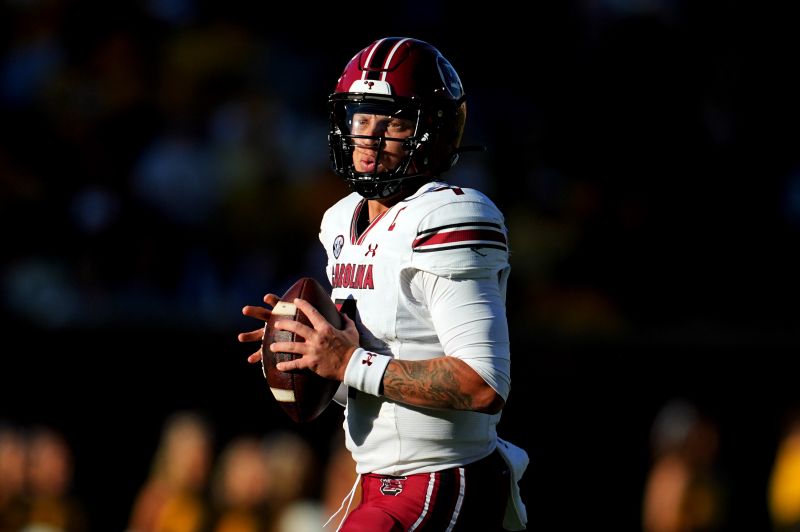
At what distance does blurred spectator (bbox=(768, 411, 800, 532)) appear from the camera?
→ 7047mm

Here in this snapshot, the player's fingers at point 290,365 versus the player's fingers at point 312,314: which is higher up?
the player's fingers at point 312,314

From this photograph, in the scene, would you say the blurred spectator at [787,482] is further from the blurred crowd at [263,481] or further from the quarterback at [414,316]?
the quarterback at [414,316]

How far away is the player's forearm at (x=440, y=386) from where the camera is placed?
3074 millimetres

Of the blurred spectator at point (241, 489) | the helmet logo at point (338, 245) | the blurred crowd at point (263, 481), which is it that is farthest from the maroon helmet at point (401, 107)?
the blurred spectator at point (241, 489)

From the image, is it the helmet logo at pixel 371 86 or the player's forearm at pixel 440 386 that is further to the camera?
the helmet logo at pixel 371 86

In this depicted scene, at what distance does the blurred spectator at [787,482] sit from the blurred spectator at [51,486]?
3.88 metres

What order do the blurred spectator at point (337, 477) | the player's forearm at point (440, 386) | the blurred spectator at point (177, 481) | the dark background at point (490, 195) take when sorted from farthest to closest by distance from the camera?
1. the blurred spectator at point (177, 481)
2. the dark background at point (490, 195)
3. the blurred spectator at point (337, 477)
4. the player's forearm at point (440, 386)

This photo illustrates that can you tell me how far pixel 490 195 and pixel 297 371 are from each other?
5.26 m

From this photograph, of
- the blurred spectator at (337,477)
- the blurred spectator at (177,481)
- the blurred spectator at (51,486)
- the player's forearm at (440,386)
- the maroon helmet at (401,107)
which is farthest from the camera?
the blurred spectator at (51,486)

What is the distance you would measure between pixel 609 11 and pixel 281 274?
3427 mm

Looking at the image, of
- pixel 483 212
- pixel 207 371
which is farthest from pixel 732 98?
pixel 483 212

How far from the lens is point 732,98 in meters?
9.33

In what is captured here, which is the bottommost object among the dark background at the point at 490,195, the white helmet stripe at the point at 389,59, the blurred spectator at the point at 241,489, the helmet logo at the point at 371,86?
the blurred spectator at the point at 241,489

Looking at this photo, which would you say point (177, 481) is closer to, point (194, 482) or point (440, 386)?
point (194, 482)
